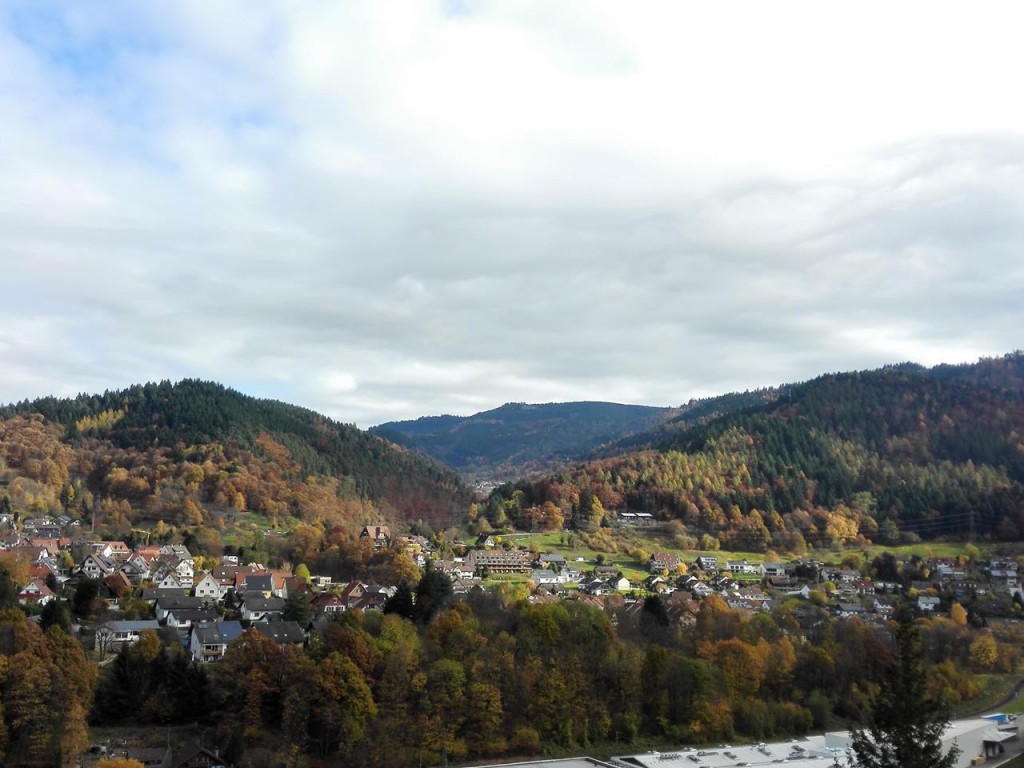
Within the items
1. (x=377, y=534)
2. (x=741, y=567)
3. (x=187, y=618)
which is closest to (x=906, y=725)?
(x=187, y=618)

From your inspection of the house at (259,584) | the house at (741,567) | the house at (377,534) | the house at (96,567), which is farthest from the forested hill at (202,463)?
the house at (741,567)

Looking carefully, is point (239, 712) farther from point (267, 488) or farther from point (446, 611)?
point (267, 488)

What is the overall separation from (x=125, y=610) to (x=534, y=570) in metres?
26.5

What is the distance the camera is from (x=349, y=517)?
2992 inches

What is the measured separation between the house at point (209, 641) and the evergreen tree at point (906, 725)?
24950 millimetres

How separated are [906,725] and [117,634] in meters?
29.2

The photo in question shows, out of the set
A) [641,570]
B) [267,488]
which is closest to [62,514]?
[267,488]

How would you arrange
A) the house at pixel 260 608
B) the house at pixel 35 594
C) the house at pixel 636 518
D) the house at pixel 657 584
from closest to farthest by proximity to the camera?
the house at pixel 35 594 → the house at pixel 260 608 → the house at pixel 657 584 → the house at pixel 636 518

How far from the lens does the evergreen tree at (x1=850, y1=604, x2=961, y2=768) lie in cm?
1622

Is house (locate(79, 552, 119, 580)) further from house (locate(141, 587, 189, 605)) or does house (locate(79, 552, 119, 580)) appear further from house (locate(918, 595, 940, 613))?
house (locate(918, 595, 940, 613))

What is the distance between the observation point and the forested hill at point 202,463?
70000 millimetres

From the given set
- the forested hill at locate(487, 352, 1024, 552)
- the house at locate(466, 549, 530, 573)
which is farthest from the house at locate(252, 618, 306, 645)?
the forested hill at locate(487, 352, 1024, 552)

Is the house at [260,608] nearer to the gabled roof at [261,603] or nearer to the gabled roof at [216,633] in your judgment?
the gabled roof at [261,603]

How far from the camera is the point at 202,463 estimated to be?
76062 mm
